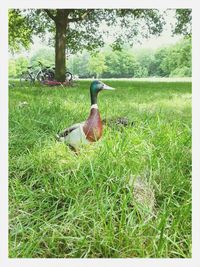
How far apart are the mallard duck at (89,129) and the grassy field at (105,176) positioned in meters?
0.03

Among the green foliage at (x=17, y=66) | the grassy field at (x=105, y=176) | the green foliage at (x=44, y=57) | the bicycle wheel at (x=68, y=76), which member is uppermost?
the green foliage at (x=44, y=57)

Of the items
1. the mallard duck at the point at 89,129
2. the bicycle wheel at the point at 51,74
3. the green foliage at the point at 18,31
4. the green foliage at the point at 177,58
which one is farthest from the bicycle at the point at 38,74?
the green foliage at the point at 177,58

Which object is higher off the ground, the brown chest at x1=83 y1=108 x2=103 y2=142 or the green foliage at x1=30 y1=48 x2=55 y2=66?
the green foliage at x1=30 y1=48 x2=55 y2=66

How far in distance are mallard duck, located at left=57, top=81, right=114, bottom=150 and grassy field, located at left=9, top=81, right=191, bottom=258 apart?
0.09 feet

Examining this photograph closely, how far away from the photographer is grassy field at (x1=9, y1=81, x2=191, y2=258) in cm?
226

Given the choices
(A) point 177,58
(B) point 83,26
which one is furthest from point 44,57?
(A) point 177,58

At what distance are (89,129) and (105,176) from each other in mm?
240

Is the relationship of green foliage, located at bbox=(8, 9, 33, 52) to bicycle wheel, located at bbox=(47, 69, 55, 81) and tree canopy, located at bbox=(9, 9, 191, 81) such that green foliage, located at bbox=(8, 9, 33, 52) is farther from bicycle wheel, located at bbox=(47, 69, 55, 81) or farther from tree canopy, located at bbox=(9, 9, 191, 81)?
bicycle wheel, located at bbox=(47, 69, 55, 81)

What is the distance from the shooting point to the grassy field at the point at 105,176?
2.26 m

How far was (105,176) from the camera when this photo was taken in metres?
2.38

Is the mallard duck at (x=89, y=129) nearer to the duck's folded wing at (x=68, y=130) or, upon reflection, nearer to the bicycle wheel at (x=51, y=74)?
the duck's folded wing at (x=68, y=130)

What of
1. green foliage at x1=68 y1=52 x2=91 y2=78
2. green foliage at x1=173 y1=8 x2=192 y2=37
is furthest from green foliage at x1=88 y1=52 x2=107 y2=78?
green foliage at x1=173 y1=8 x2=192 y2=37
